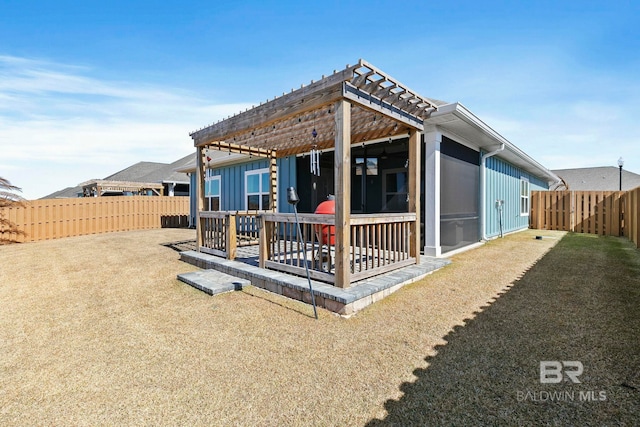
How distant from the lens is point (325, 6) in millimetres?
6824

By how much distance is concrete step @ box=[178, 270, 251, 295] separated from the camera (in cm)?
432

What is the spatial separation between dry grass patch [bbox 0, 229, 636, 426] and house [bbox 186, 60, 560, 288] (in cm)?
89

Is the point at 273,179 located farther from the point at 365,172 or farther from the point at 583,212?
the point at 583,212

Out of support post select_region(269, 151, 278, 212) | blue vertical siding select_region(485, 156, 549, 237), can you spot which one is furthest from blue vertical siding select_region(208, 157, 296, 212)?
blue vertical siding select_region(485, 156, 549, 237)

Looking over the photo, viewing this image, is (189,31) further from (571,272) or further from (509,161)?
(509,161)

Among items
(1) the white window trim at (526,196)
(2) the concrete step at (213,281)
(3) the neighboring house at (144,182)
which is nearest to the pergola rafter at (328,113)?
(2) the concrete step at (213,281)

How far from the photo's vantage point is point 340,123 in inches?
144

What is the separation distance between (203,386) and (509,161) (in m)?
11.7

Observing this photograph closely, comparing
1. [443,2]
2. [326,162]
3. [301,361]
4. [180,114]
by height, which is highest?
[443,2]

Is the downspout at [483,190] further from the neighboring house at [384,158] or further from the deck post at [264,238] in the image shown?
the deck post at [264,238]

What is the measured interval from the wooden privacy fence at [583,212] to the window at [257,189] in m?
11.2

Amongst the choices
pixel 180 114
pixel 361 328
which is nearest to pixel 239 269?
pixel 361 328

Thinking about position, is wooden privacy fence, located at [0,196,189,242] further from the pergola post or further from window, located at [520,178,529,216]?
window, located at [520,178,529,216]

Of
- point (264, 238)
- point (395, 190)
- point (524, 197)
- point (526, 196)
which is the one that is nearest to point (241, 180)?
point (395, 190)
